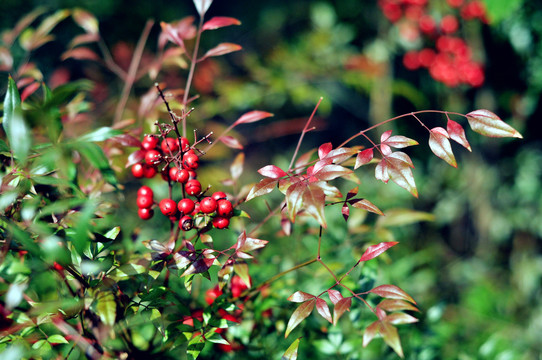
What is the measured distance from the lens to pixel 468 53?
1625 millimetres

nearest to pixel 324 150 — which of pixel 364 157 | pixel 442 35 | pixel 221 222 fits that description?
pixel 364 157

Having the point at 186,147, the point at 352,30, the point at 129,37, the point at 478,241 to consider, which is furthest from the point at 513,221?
the point at 129,37

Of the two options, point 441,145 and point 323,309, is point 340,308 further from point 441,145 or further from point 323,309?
point 441,145

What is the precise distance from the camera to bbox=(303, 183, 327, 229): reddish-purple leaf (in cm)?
39

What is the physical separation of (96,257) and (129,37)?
185 cm

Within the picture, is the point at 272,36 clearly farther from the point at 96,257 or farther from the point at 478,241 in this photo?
the point at 96,257

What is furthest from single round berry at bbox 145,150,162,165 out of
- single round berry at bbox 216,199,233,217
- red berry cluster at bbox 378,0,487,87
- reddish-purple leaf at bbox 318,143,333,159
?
red berry cluster at bbox 378,0,487,87

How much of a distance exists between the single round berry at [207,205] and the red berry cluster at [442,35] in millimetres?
1468

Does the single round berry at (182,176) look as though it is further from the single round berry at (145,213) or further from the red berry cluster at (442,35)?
the red berry cluster at (442,35)

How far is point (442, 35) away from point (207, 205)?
1577mm

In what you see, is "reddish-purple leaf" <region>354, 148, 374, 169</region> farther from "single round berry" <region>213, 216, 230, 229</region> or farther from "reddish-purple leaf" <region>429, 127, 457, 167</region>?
"single round berry" <region>213, 216, 230, 229</region>

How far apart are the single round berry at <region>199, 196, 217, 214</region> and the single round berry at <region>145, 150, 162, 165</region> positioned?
0.29ft

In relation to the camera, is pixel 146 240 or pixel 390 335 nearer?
pixel 390 335

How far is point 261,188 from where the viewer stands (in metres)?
0.47
